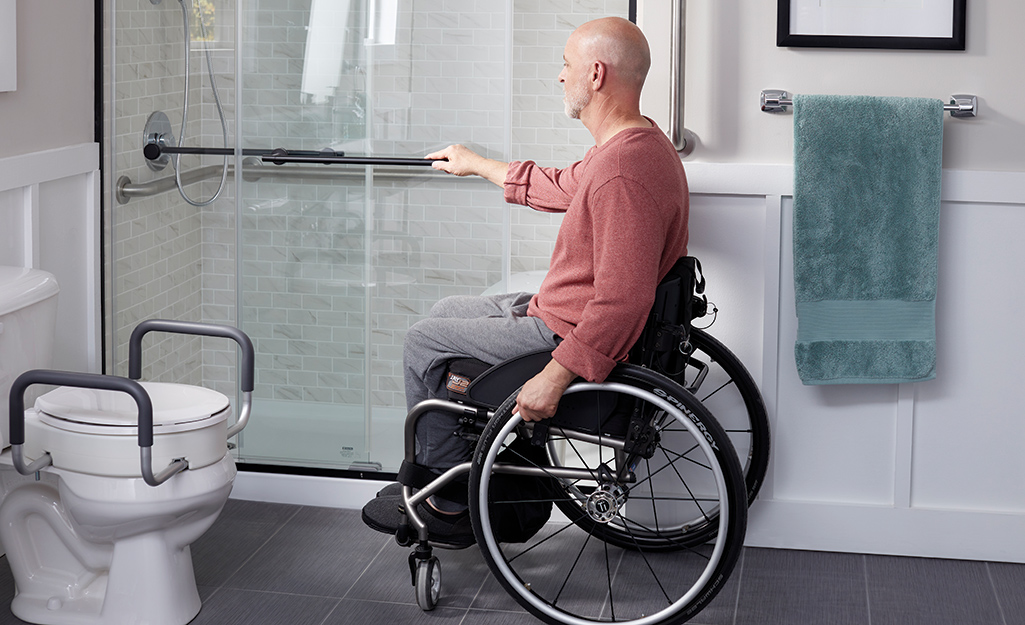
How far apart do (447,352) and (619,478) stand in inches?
16.1

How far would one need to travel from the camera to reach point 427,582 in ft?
6.73

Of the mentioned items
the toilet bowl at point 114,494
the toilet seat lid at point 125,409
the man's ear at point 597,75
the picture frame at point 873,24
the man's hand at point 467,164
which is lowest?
the toilet bowl at point 114,494

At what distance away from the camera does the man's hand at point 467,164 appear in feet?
7.59

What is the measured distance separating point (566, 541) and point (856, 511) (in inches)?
26.1

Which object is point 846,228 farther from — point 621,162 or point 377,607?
point 377,607

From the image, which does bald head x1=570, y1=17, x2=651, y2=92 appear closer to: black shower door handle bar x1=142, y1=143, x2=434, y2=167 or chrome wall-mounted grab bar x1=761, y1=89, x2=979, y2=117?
chrome wall-mounted grab bar x1=761, y1=89, x2=979, y2=117

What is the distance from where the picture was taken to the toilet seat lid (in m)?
1.89

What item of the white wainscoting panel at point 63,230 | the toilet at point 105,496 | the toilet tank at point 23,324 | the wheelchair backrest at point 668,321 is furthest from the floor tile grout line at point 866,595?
the white wainscoting panel at point 63,230

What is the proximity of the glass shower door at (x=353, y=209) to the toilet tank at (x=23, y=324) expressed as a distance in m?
0.58

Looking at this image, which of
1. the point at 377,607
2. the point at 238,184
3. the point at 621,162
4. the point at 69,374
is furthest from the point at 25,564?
the point at 621,162

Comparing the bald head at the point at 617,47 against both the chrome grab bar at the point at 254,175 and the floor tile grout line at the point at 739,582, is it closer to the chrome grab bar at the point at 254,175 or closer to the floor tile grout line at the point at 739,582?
the chrome grab bar at the point at 254,175

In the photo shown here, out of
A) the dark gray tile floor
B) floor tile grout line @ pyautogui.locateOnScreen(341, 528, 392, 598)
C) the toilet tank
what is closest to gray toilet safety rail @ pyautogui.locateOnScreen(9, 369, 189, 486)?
the toilet tank

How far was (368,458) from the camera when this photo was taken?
2668 mm

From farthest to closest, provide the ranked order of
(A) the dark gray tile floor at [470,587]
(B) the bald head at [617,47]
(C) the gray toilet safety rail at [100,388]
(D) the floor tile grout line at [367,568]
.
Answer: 1. (D) the floor tile grout line at [367,568]
2. (A) the dark gray tile floor at [470,587]
3. (B) the bald head at [617,47]
4. (C) the gray toilet safety rail at [100,388]
